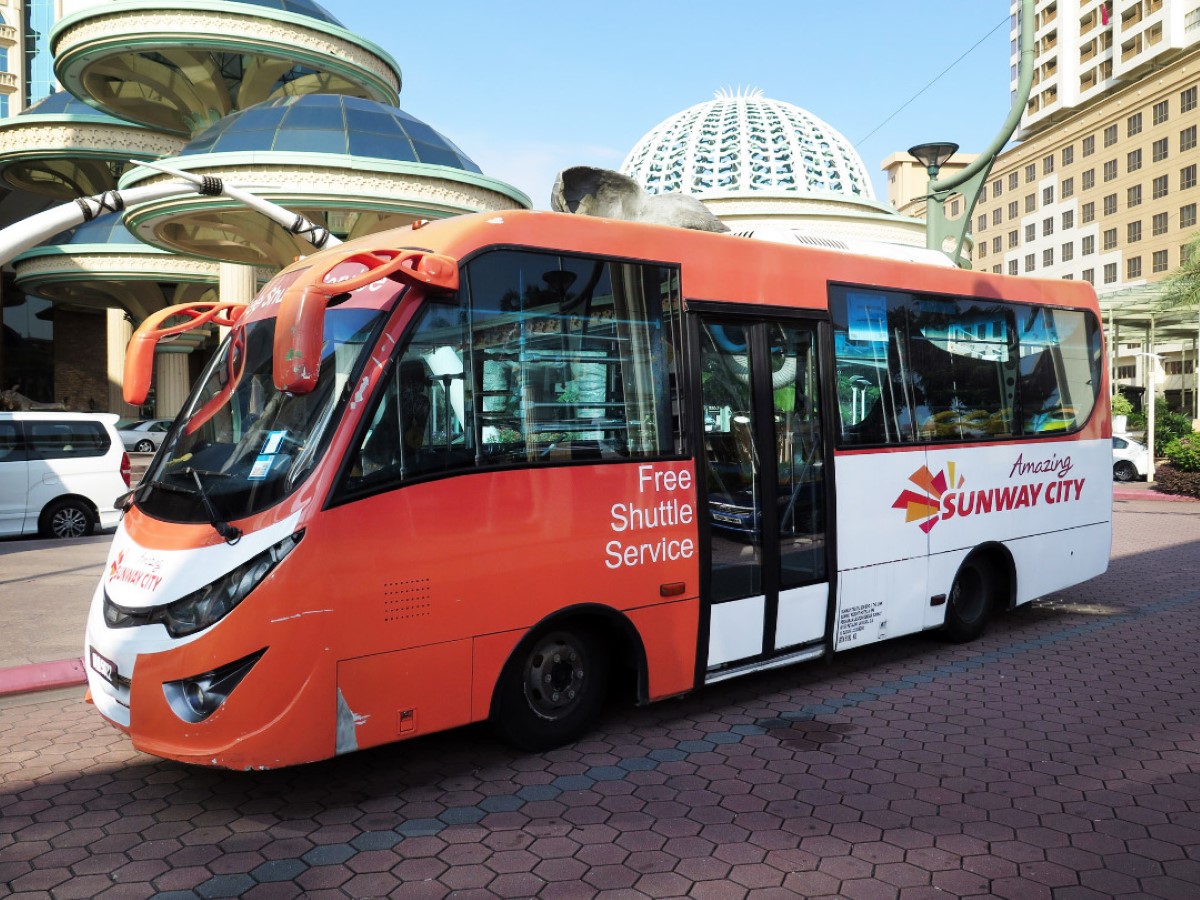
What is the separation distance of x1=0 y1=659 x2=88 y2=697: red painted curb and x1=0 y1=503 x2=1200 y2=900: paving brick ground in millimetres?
143

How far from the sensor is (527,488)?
16.5ft

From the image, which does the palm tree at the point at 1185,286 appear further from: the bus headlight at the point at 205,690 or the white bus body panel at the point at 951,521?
the bus headlight at the point at 205,690

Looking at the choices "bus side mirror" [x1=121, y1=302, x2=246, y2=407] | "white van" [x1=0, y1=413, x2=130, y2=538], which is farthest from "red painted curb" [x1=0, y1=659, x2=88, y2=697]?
"white van" [x1=0, y1=413, x2=130, y2=538]

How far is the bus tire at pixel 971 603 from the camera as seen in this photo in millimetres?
7730

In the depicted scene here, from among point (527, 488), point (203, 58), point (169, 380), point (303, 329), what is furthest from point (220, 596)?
point (169, 380)

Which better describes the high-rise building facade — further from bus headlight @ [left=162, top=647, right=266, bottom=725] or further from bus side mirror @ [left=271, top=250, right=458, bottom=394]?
bus headlight @ [left=162, top=647, right=266, bottom=725]

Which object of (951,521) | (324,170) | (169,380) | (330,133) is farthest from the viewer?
(169,380)

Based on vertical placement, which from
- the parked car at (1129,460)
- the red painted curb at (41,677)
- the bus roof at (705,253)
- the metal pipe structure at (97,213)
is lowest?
the red painted curb at (41,677)

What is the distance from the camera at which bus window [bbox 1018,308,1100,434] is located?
8133 millimetres

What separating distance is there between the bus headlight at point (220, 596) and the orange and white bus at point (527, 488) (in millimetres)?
12

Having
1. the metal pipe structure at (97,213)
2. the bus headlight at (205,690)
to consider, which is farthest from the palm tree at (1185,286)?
the bus headlight at (205,690)

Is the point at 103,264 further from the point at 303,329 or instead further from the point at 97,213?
the point at 303,329

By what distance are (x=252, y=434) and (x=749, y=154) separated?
40.0m

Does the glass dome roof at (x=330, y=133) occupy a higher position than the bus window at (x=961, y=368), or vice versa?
the glass dome roof at (x=330, y=133)
